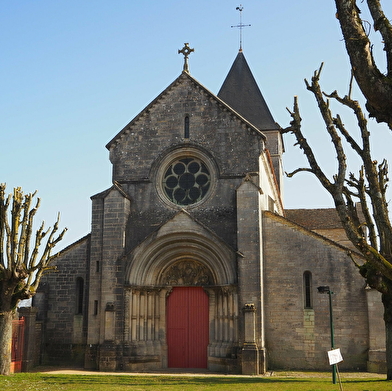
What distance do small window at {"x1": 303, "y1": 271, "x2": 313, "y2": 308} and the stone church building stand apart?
0.04 m

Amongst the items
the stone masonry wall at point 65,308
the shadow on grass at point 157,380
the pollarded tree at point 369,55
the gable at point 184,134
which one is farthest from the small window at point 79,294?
the pollarded tree at point 369,55

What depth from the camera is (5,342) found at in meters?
16.9

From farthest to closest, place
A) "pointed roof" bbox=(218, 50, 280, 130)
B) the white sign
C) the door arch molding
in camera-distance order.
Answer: "pointed roof" bbox=(218, 50, 280, 130)
the door arch molding
the white sign

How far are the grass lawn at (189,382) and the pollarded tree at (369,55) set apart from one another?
858 centimetres

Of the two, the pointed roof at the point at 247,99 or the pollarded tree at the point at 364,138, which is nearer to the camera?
the pollarded tree at the point at 364,138

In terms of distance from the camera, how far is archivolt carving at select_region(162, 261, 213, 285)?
20625mm

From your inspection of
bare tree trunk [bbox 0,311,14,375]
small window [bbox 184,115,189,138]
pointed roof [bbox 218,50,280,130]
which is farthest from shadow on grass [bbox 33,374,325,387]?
pointed roof [bbox 218,50,280,130]

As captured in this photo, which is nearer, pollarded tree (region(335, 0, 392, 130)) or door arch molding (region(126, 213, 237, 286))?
pollarded tree (region(335, 0, 392, 130))

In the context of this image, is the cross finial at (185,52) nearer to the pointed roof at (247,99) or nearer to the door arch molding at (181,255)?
the door arch molding at (181,255)

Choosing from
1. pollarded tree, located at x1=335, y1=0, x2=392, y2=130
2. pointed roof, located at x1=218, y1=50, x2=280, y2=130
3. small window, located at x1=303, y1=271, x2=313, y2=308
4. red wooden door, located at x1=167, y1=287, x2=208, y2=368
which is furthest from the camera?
pointed roof, located at x1=218, y1=50, x2=280, y2=130

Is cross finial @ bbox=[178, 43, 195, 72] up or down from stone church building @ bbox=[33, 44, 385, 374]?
up

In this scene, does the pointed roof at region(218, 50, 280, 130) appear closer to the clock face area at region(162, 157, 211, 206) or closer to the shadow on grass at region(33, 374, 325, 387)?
the clock face area at region(162, 157, 211, 206)

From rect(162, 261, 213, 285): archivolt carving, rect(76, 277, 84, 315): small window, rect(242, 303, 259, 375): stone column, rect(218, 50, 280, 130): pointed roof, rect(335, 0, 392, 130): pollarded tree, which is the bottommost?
rect(242, 303, 259, 375): stone column

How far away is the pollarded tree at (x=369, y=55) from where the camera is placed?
26.4ft
